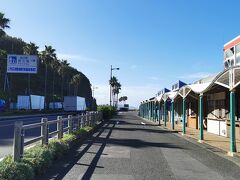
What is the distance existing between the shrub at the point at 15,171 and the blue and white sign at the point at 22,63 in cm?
3851

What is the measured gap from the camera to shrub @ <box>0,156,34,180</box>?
817 centimetres

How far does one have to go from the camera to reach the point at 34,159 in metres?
10.1

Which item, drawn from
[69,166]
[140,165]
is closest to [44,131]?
[69,166]

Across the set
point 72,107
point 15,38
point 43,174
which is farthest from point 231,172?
point 15,38

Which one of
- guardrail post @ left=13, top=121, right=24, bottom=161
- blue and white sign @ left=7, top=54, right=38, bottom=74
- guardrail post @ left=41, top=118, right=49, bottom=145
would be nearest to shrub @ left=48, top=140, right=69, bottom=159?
guardrail post @ left=41, top=118, right=49, bottom=145

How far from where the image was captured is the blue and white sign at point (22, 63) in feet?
154

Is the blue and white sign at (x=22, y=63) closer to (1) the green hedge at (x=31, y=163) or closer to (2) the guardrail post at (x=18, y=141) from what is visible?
(1) the green hedge at (x=31, y=163)

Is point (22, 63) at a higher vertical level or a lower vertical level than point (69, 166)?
higher

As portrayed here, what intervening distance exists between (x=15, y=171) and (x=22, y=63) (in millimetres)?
40064

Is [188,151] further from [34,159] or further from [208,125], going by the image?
[208,125]

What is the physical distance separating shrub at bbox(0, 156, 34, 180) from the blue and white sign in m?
38.5

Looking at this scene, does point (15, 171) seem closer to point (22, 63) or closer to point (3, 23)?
point (22, 63)

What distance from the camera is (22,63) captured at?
4728cm

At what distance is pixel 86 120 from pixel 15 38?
16978 cm
